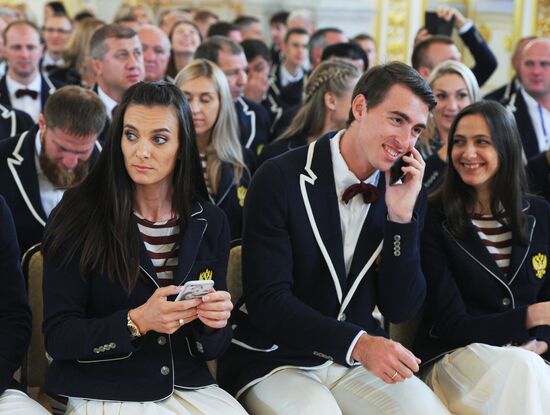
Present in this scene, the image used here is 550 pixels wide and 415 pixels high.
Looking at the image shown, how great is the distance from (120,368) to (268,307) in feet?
1.57

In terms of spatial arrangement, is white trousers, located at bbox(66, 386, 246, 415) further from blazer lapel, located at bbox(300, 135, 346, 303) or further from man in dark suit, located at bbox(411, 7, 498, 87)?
man in dark suit, located at bbox(411, 7, 498, 87)

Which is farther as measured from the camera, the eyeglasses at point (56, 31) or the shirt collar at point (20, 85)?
the eyeglasses at point (56, 31)

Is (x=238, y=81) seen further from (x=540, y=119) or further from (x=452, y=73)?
(x=540, y=119)

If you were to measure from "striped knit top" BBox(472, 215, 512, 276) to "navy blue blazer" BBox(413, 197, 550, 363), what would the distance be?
0.12 feet

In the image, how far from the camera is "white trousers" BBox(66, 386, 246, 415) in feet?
8.30

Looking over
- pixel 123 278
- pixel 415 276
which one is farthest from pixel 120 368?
pixel 415 276

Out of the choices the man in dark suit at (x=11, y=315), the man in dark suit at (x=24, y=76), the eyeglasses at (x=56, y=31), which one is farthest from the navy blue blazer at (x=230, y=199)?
the eyeglasses at (x=56, y=31)

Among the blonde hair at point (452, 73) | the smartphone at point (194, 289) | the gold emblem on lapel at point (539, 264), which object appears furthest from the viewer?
the blonde hair at point (452, 73)

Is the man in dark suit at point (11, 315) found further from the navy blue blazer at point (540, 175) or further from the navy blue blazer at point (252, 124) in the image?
the navy blue blazer at point (252, 124)

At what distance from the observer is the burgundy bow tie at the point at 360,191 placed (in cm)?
287

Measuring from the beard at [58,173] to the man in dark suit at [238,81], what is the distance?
1784 mm

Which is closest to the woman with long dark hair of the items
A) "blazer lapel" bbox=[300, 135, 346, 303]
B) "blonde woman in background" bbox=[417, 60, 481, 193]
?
"blazer lapel" bbox=[300, 135, 346, 303]

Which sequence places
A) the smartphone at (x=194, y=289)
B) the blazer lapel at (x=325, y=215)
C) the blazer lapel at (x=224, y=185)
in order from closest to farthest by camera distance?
the smartphone at (x=194, y=289), the blazer lapel at (x=325, y=215), the blazer lapel at (x=224, y=185)

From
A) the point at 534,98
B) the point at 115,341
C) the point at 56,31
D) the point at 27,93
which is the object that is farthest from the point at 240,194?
the point at 56,31
